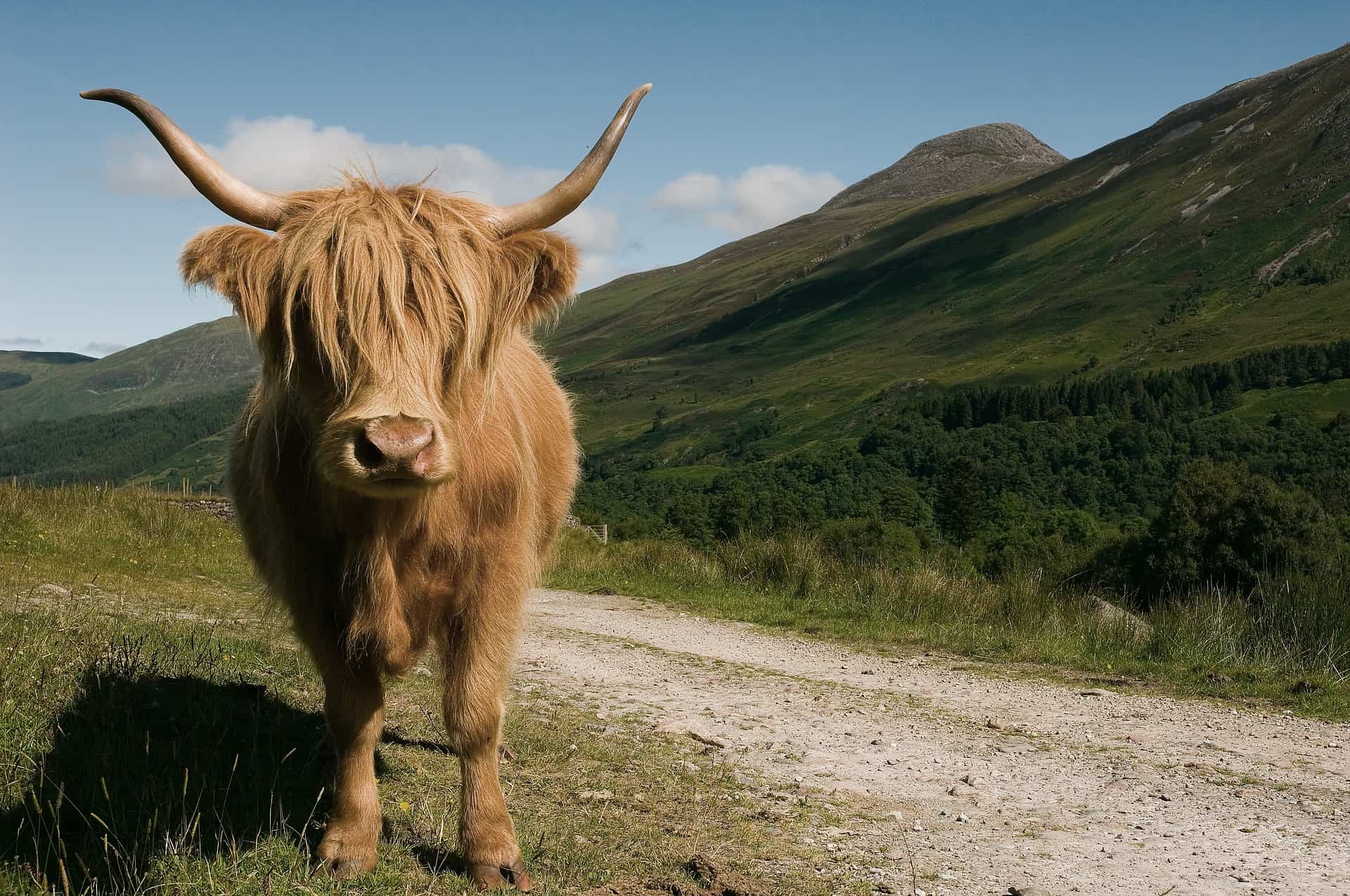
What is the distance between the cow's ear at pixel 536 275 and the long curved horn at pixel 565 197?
0.10m

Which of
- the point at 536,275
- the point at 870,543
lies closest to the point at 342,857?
the point at 536,275

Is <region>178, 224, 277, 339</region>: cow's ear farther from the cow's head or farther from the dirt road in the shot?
the dirt road

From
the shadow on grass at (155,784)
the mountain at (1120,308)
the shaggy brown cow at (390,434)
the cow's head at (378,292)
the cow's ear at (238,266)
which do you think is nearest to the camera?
the cow's head at (378,292)

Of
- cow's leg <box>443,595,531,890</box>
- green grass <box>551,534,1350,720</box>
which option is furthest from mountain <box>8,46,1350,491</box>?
cow's leg <box>443,595,531,890</box>

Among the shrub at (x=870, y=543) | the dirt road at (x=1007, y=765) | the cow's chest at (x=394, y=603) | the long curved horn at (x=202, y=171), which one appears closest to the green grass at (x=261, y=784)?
the dirt road at (x=1007, y=765)

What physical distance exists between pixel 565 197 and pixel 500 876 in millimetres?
2495

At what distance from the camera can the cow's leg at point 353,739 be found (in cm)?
383

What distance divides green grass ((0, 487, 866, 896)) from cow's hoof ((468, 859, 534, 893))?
0.25 feet

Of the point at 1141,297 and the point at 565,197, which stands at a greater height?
the point at 1141,297

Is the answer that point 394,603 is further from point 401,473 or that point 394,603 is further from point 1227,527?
point 1227,527

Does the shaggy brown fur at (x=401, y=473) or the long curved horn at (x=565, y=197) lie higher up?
the long curved horn at (x=565, y=197)

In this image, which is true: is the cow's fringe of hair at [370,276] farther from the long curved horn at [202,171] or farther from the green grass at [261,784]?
the green grass at [261,784]

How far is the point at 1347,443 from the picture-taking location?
279 ft

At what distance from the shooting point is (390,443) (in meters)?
2.90
